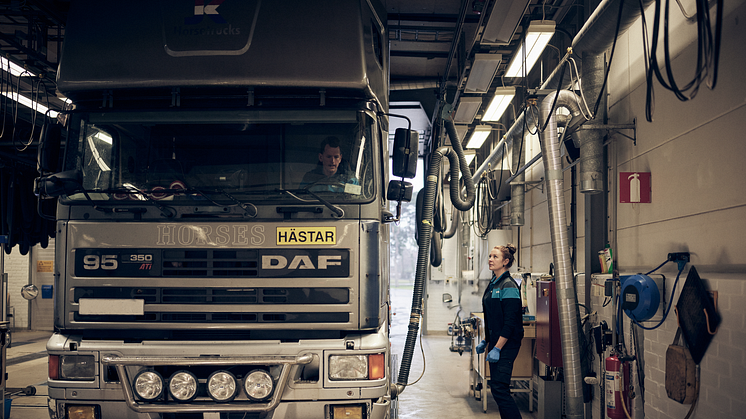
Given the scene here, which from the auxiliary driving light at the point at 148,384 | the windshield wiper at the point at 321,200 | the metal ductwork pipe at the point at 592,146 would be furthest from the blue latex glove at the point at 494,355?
the auxiliary driving light at the point at 148,384

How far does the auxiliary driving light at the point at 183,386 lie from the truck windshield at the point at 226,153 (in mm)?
1150

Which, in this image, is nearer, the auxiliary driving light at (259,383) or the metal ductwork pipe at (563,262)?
the auxiliary driving light at (259,383)

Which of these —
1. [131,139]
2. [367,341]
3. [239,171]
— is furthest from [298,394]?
[131,139]

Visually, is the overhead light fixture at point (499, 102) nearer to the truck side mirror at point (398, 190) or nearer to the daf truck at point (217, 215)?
the truck side mirror at point (398, 190)

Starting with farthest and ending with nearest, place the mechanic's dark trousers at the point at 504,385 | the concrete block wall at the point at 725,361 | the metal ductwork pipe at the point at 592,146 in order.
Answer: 1. the metal ductwork pipe at the point at 592,146
2. the mechanic's dark trousers at the point at 504,385
3. the concrete block wall at the point at 725,361

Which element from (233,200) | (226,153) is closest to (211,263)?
(233,200)

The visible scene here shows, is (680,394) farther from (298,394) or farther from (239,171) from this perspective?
(239,171)

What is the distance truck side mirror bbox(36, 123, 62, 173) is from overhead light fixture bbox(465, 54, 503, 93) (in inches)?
175

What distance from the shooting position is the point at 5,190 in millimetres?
9750

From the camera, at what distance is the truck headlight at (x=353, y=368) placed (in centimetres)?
331

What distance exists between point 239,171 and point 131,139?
746mm

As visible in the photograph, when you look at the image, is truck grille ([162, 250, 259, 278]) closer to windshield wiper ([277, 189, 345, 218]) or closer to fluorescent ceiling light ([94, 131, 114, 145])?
windshield wiper ([277, 189, 345, 218])

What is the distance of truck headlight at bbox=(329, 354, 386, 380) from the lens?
Answer: 3314 millimetres

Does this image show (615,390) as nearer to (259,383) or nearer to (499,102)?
(259,383)
